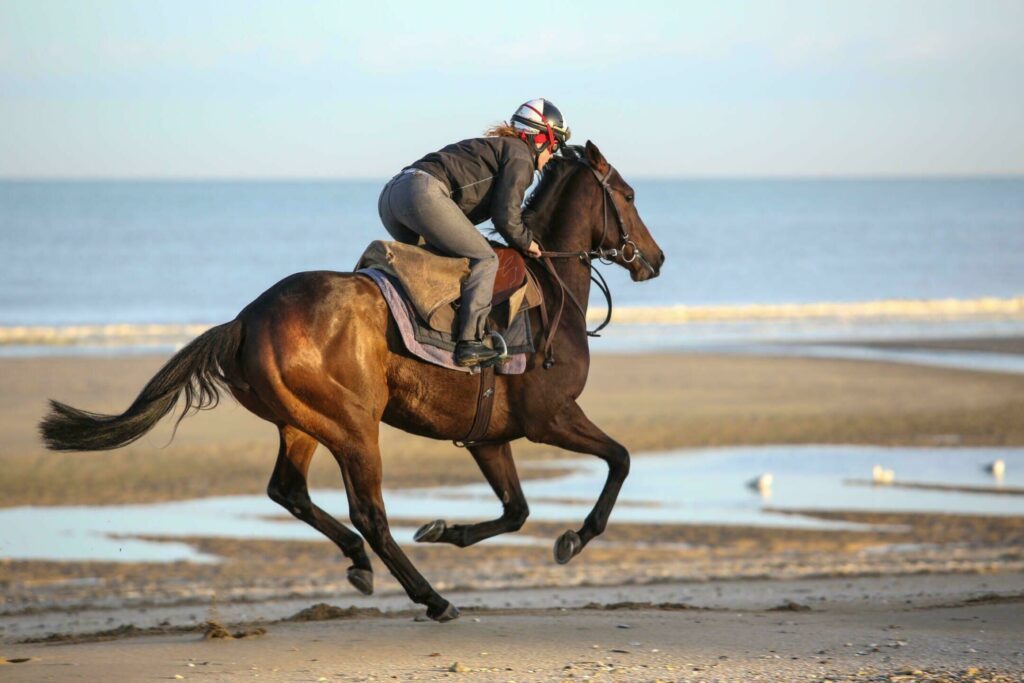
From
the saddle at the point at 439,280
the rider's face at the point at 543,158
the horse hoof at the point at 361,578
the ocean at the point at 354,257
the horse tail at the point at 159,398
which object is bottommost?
the horse hoof at the point at 361,578

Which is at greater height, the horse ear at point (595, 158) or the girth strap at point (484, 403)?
the horse ear at point (595, 158)

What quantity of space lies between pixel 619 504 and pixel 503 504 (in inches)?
232

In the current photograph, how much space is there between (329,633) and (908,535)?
646 centimetres

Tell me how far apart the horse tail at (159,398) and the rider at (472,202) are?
1.14 m

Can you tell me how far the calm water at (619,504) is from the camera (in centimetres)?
1234

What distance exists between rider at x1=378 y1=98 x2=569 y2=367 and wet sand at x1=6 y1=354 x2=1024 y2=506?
7590 mm

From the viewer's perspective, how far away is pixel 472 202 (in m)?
7.70

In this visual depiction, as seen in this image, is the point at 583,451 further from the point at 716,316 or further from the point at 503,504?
the point at 716,316

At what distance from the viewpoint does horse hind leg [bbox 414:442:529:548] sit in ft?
26.1

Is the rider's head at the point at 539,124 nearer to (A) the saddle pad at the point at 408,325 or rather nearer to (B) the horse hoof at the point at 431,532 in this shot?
(A) the saddle pad at the point at 408,325

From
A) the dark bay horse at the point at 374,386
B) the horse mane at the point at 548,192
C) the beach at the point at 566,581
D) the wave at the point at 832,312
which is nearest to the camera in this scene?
the beach at the point at 566,581

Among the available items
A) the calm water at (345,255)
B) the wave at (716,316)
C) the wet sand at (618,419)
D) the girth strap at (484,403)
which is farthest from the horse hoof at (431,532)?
the calm water at (345,255)

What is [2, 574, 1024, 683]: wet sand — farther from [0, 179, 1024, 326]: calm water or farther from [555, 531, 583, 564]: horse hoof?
[0, 179, 1024, 326]: calm water

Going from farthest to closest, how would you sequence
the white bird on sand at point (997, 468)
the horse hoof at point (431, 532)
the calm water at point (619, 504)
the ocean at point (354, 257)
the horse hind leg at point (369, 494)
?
the ocean at point (354, 257) → the white bird on sand at point (997, 468) → the calm water at point (619, 504) → the horse hoof at point (431, 532) → the horse hind leg at point (369, 494)
